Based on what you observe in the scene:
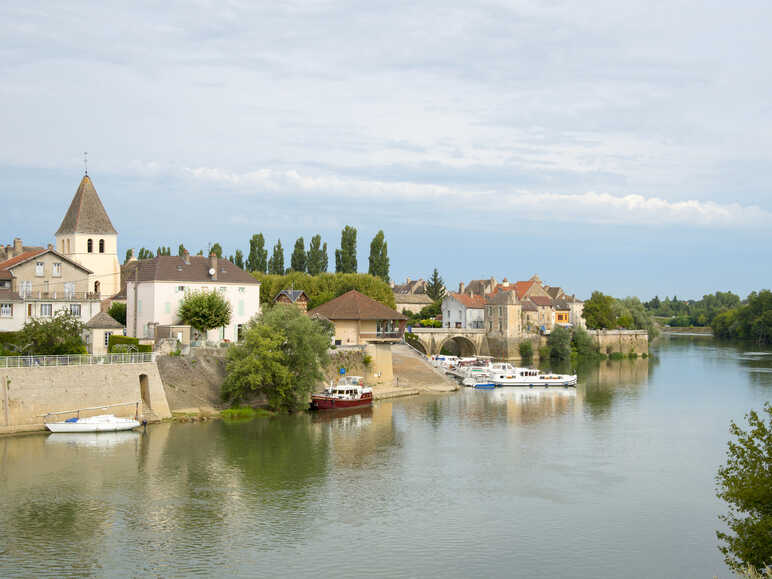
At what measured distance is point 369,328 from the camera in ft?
198

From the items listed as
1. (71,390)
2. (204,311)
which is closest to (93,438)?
(71,390)

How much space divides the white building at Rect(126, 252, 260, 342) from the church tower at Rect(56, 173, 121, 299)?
10.5 metres

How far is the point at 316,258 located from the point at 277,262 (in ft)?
16.0

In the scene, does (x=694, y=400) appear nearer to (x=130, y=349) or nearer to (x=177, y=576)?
(x=130, y=349)

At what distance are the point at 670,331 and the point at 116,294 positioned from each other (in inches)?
5751

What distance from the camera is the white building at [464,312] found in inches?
3903

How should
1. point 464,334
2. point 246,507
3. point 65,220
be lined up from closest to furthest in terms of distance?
point 246,507 → point 65,220 → point 464,334

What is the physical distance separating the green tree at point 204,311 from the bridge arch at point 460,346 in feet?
149

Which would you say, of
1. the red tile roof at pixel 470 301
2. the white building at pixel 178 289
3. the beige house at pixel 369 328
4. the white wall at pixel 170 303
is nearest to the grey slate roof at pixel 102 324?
the white building at pixel 178 289

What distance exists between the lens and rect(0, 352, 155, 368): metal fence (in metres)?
37.5

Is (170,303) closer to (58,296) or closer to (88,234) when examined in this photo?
(58,296)

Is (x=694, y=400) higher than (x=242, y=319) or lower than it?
lower

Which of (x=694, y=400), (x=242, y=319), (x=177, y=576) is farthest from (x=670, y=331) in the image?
(x=177, y=576)

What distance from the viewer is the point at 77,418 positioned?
38.5 metres
